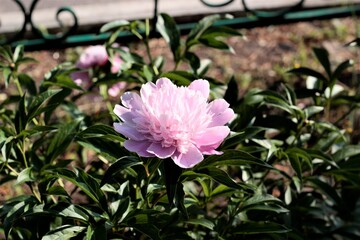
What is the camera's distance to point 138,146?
53.3 inches

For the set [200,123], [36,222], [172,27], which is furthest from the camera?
Answer: [172,27]

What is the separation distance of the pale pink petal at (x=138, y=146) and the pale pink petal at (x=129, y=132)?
10 mm

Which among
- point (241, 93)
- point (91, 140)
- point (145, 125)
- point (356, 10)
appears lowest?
point (241, 93)

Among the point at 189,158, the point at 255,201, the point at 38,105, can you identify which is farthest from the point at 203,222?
the point at 38,105

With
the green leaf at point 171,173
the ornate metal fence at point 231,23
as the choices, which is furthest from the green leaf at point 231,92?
the ornate metal fence at point 231,23

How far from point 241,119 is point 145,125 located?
0.52 m

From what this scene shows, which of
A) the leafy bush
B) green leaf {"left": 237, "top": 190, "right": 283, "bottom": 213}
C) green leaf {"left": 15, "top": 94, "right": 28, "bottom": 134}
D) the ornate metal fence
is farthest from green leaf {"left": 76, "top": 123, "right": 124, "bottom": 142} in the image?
the ornate metal fence

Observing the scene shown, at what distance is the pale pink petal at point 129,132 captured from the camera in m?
1.35

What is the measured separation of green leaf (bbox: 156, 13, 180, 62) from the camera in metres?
2.03

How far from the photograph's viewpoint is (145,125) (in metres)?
1.36

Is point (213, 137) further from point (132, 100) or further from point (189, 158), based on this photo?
point (132, 100)

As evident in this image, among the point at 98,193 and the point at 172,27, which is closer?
the point at 98,193

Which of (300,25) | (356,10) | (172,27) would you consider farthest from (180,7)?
(172,27)

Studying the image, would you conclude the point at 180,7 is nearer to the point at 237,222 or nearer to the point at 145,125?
the point at 237,222
